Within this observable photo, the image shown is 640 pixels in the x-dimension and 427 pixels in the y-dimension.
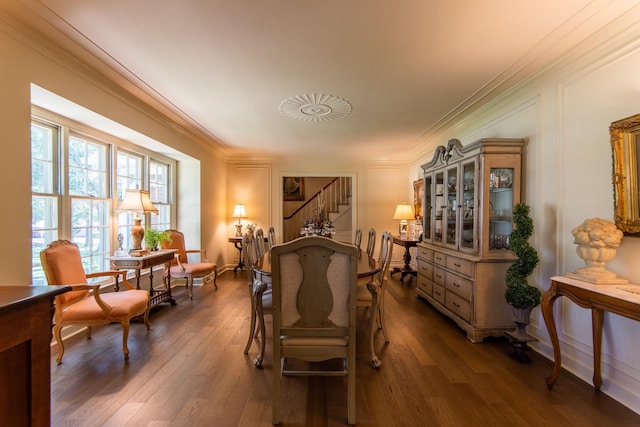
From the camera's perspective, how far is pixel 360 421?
172 centimetres

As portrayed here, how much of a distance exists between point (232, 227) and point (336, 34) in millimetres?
4941

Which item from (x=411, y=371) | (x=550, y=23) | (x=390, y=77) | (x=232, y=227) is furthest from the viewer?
(x=232, y=227)

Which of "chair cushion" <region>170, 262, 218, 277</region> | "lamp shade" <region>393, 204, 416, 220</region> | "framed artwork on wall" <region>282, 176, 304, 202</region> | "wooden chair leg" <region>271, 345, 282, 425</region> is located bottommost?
"wooden chair leg" <region>271, 345, 282, 425</region>

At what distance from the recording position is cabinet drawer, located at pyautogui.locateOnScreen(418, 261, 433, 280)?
3732 mm

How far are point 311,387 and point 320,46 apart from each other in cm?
250

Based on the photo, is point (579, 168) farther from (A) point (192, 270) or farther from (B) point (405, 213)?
(A) point (192, 270)

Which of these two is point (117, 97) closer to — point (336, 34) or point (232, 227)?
point (336, 34)

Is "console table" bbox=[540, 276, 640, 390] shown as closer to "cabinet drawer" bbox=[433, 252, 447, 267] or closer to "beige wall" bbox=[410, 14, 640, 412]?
"beige wall" bbox=[410, 14, 640, 412]

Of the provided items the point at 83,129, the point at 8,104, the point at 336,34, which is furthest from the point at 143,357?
the point at 336,34

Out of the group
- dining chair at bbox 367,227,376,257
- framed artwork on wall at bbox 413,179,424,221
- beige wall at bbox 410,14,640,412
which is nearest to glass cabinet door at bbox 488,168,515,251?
beige wall at bbox 410,14,640,412

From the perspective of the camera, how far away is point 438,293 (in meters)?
3.49

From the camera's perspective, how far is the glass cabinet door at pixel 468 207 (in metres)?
3.00

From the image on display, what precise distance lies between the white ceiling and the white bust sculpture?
1355 millimetres

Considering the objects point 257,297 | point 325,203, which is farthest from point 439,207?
point 325,203
